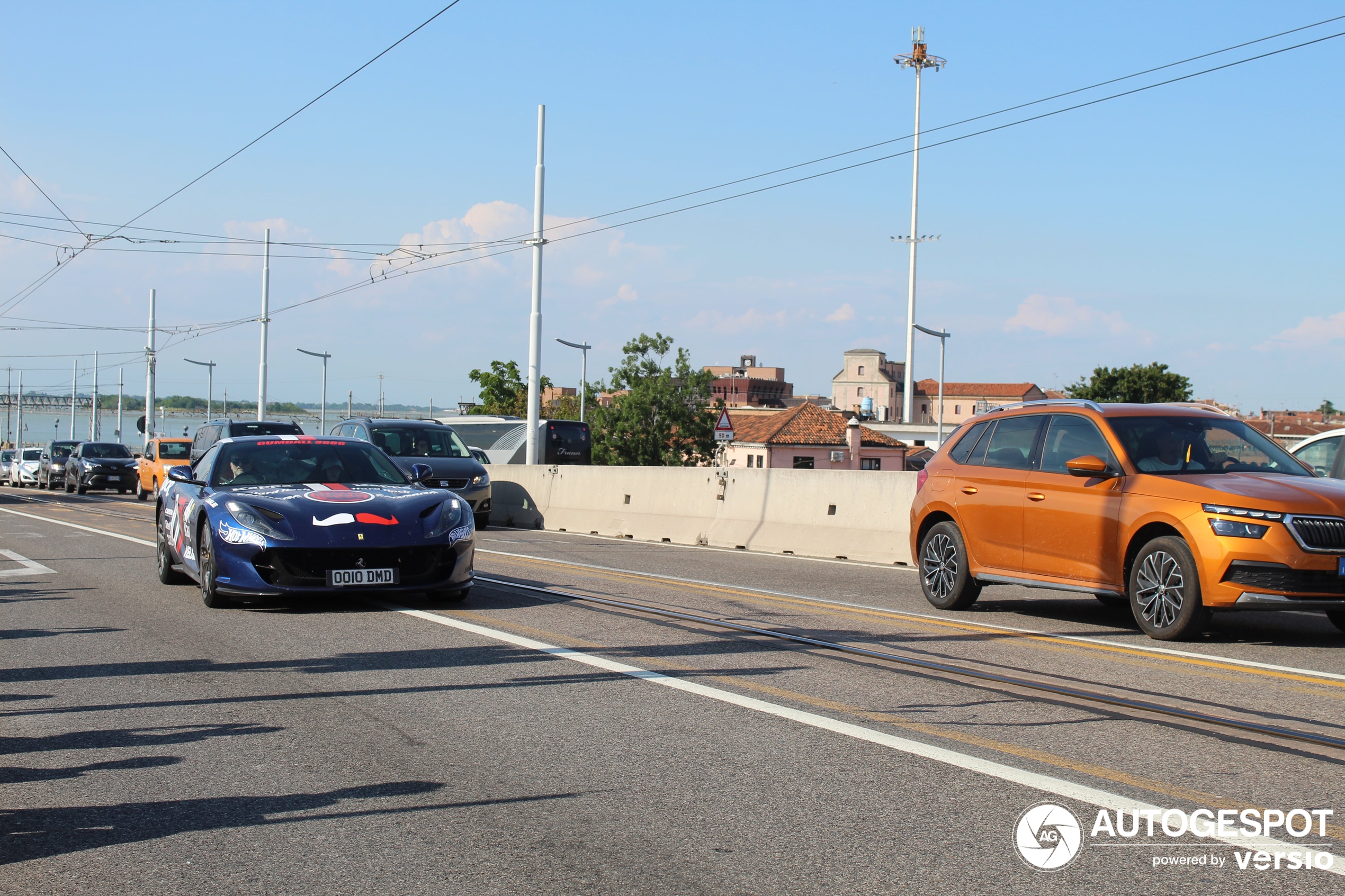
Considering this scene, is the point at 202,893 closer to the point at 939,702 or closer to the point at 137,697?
the point at 137,697

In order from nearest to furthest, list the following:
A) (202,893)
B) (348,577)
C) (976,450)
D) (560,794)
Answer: (202,893), (560,794), (348,577), (976,450)

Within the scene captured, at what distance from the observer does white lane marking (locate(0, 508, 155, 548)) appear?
1725 centimetres

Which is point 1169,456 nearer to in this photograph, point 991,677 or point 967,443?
point 967,443

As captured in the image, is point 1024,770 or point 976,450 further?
point 976,450

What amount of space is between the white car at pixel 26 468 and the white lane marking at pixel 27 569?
117 feet

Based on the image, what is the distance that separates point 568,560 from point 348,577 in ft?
16.9

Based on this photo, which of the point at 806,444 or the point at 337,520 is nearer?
the point at 337,520

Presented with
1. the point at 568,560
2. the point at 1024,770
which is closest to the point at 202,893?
the point at 1024,770

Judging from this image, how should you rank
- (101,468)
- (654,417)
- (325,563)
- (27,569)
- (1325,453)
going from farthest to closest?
(654,417) < (101,468) < (27,569) < (1325,453) < (325,563)

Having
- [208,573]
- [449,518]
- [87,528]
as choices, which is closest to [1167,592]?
[449,518]

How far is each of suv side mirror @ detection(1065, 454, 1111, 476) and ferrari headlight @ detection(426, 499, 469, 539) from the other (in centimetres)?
482

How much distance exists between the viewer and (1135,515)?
8898mm

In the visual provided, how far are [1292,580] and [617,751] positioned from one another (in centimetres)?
509

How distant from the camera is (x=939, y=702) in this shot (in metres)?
6.39
